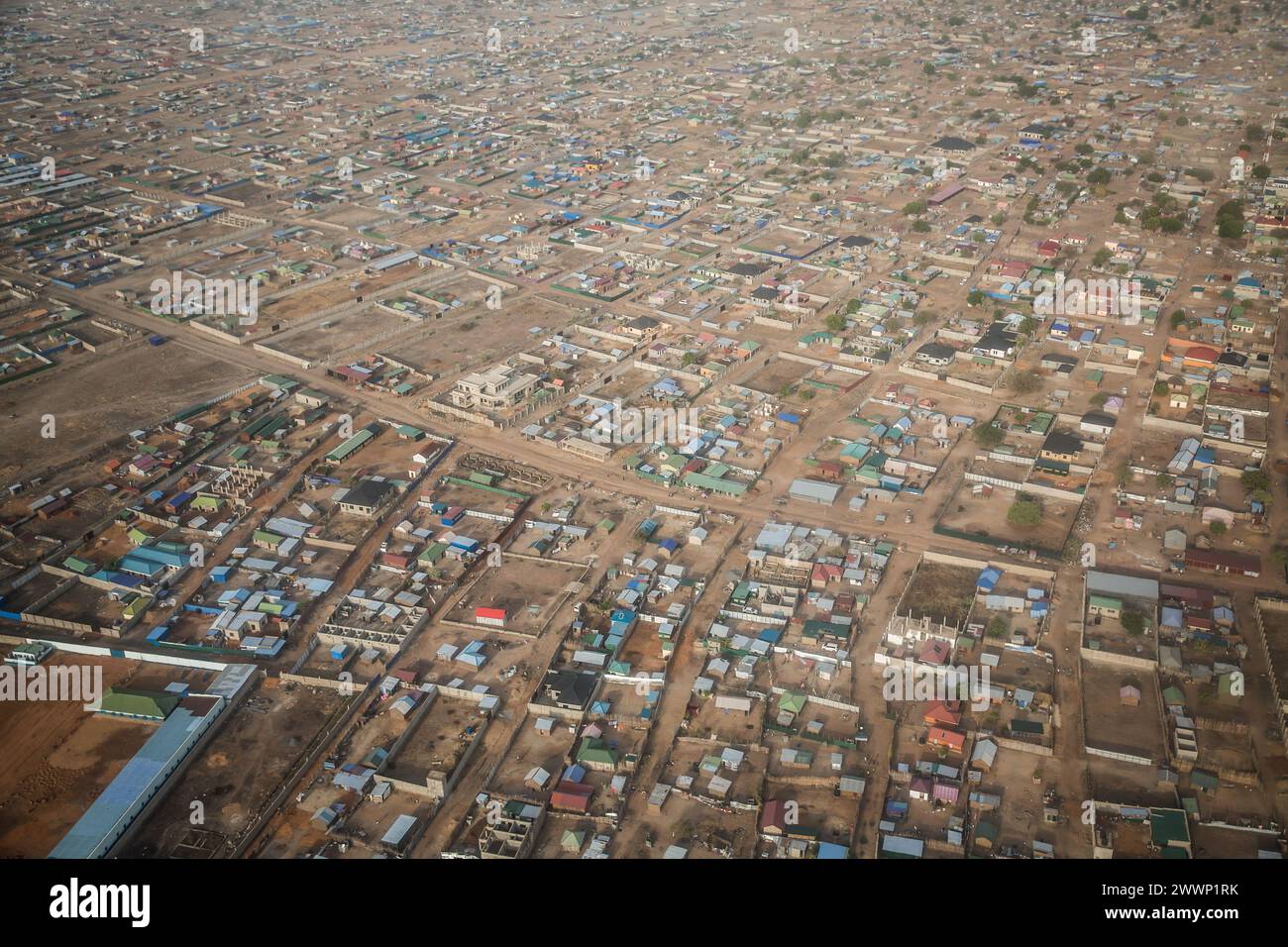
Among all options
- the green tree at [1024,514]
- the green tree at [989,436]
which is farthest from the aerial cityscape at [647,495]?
the green tree at [1024,514]

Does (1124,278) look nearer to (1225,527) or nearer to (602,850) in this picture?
(1225,527)
